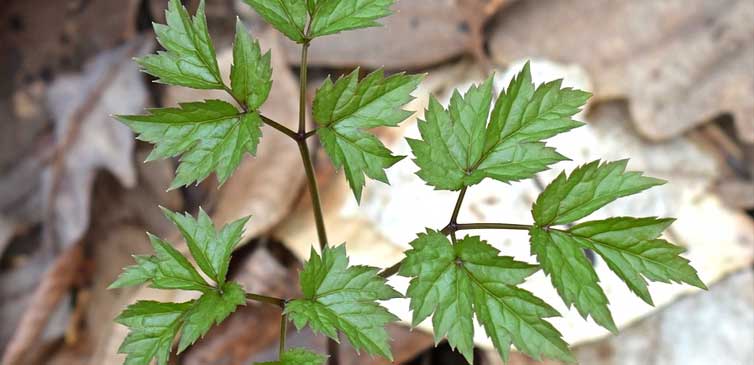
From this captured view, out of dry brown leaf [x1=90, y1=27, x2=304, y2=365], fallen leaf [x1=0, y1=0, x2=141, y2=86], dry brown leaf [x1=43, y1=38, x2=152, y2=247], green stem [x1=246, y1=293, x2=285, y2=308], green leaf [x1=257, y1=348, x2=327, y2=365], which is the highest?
fallen leaf [x1=0, y1=0, x2=141, y2=86]

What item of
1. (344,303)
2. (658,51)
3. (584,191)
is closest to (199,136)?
(344,303)

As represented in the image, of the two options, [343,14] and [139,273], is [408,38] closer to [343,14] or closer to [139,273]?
[343,14]

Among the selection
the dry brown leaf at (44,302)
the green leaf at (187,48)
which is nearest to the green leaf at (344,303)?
the green leaf at (187,48)

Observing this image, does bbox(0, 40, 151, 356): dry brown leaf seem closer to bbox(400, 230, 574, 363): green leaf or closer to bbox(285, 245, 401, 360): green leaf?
bbox(285, 245, 401, 360): green leaf

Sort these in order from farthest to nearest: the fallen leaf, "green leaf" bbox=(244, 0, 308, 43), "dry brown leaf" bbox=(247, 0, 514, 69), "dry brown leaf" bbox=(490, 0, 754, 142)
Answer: the fallen leaf → "dry brown leaf" bbox=(247, 0, 514, 69) → "dry brown leaf" bbox=(490, 0, 754, 142) → "green leaf" bbox=(244, 0, 308, 43)

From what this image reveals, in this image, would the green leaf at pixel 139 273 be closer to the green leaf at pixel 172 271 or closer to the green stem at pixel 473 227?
the green leaf at pixel 172 271

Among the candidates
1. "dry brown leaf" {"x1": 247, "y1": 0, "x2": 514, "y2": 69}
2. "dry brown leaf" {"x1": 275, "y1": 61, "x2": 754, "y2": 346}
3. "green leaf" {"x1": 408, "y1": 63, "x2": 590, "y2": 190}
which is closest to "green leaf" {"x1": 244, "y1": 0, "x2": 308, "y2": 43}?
"green leaf" {"x1": 408, "y1": 63, "x2": 590, "y2": 190}

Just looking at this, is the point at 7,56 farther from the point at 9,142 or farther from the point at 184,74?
the point at 184,74
